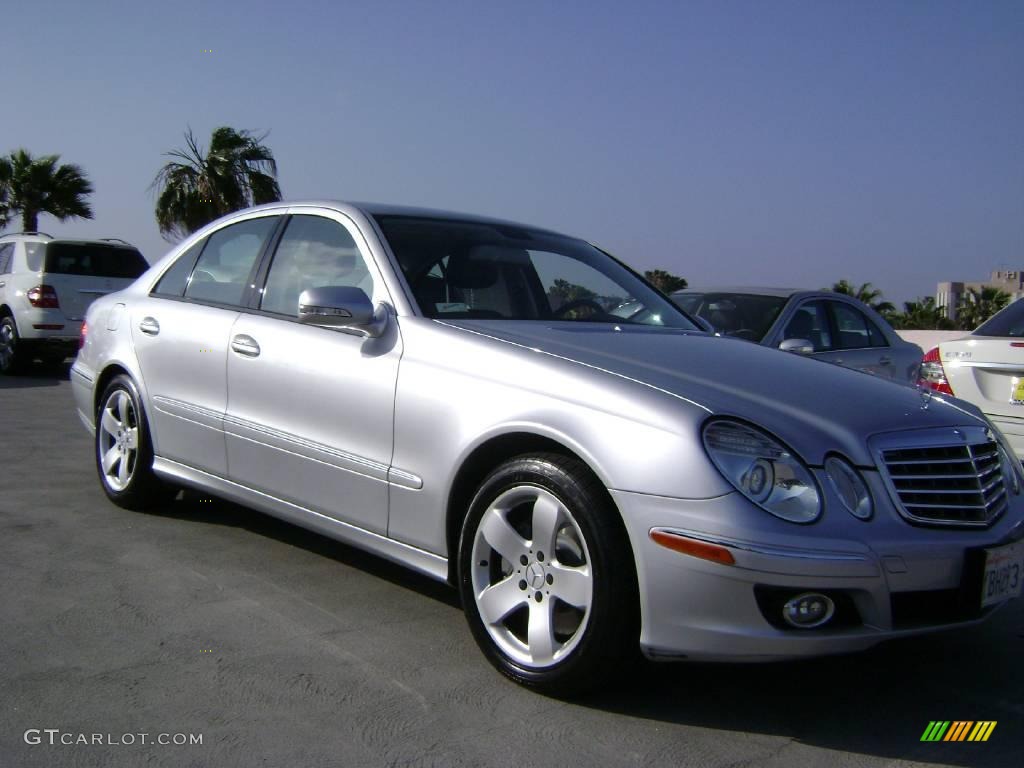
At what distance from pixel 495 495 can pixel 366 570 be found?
4.49ft

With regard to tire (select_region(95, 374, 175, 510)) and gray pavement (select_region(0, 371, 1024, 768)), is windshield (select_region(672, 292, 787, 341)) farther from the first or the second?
Result: tire (select_region(95, 374, 175, 510))

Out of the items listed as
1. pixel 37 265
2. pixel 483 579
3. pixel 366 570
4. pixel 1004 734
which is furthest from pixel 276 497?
pixel 37 265

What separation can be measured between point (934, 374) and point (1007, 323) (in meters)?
0.53

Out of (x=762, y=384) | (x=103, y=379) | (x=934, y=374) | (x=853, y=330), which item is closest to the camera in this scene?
(x=762, y=384)

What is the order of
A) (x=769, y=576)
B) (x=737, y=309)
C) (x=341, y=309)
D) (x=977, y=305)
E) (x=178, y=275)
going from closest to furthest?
(x=769, y=576) → (x=341, y=309) → (x=178, y=275) → (x=737, y=309) → (x=977, y=305)

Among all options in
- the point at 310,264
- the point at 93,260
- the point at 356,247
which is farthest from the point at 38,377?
the point at 356,247

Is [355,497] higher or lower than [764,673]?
higher

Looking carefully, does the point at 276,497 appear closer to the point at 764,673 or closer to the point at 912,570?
the point at 764,673

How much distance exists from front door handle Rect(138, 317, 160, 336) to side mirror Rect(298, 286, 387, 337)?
156 centimetres

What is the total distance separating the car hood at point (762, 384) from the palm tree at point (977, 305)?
155 ft

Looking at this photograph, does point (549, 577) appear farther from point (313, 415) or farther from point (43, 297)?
point (43, 297)

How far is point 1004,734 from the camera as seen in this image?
120 inches

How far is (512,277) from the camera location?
4527mm

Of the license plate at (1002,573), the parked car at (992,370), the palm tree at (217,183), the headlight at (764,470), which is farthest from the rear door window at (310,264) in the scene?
the palm tree at (217,183)
